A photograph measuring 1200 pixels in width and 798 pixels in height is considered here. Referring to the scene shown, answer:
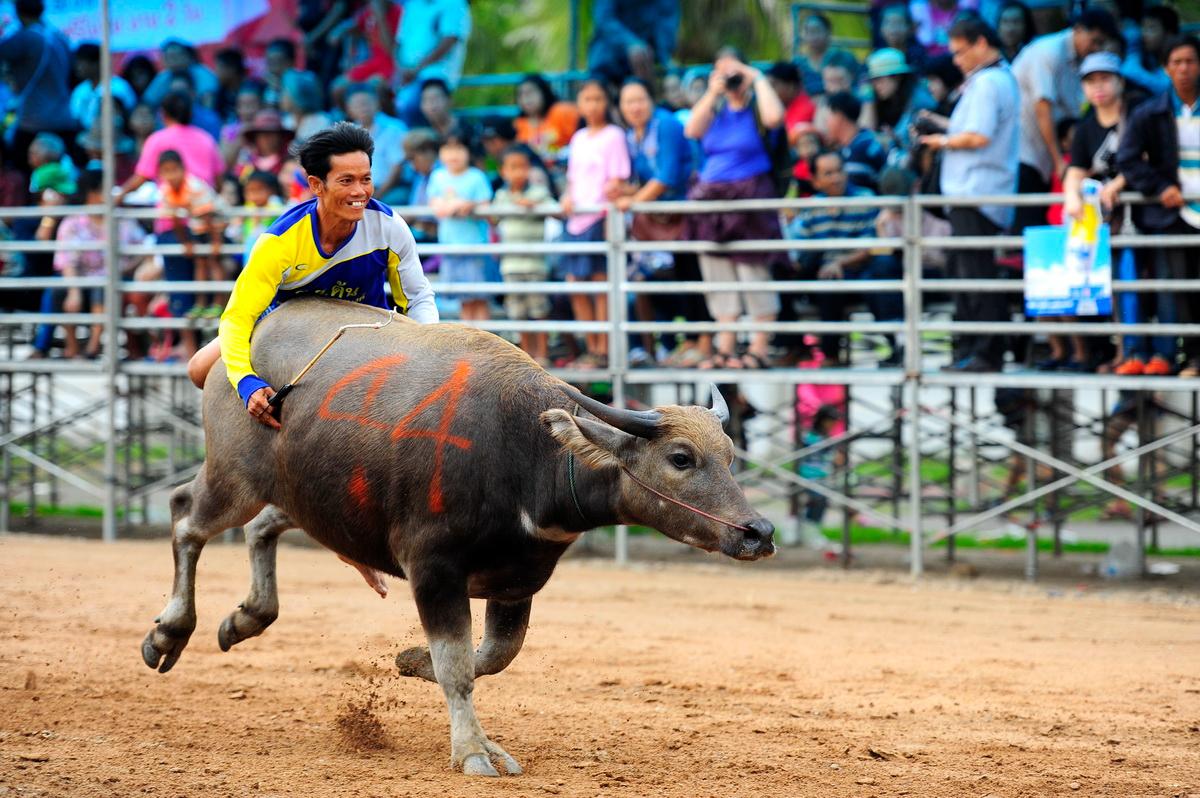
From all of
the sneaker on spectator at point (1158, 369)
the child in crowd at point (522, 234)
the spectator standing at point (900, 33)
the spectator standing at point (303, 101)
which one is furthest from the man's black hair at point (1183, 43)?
the spectator standing at point (303, 101)

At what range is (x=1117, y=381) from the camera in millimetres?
9445

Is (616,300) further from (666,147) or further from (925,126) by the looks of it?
(925,126)

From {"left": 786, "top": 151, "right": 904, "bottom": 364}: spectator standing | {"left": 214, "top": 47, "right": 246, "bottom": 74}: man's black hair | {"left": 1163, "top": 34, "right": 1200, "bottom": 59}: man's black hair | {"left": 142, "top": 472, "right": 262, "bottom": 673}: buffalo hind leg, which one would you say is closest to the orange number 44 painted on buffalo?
{"left": 142, "top": 472, "right": 262, "bottom": 673}: buffalo hind leg

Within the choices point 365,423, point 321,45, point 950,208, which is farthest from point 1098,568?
point 321,45

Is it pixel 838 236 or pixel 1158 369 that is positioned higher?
pixel 838 236

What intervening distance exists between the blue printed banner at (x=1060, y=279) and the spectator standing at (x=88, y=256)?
744 cm

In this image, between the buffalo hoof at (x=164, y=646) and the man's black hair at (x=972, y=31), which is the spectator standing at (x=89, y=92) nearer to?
the man's black hair at (x=972, y=31)

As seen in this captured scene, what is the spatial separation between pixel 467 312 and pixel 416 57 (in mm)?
3760

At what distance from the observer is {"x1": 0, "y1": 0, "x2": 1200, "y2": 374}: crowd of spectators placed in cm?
969

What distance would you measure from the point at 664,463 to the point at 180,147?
334 inches

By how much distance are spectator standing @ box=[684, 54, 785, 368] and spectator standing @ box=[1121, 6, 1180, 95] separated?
7.86ft

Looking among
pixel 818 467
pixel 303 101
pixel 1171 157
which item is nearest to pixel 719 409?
pixel 1171 157

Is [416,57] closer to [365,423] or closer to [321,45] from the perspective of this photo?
[321,45]

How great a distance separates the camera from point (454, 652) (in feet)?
18.1
